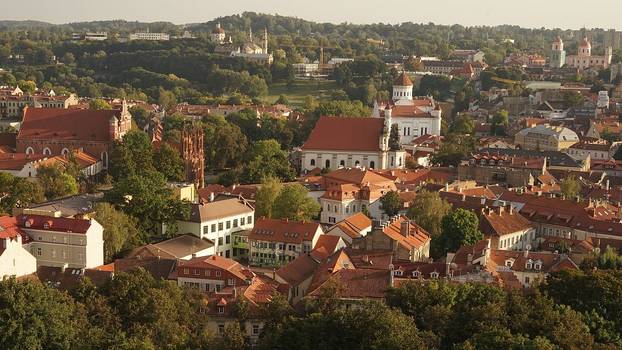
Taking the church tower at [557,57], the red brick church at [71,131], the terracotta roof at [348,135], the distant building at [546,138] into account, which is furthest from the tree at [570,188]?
the church tower at [557,57]

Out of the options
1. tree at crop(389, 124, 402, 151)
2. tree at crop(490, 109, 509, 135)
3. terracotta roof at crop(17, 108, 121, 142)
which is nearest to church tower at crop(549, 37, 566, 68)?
tree at crop(490, 109, 509, 135)

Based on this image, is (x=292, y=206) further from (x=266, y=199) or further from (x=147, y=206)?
(x=147, y=206)

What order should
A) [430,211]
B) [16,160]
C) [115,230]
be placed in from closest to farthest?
[115,230]
[430,211]
[16,160]

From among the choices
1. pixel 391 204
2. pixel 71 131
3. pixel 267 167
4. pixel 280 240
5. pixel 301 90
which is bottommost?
pixel 301 90

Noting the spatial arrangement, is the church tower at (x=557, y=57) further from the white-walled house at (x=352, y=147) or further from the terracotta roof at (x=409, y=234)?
the terracotta roof at (x=409, y=234)

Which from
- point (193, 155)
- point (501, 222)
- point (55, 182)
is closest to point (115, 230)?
point (55, 182)

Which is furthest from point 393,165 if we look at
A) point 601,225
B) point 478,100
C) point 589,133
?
point 478,100
